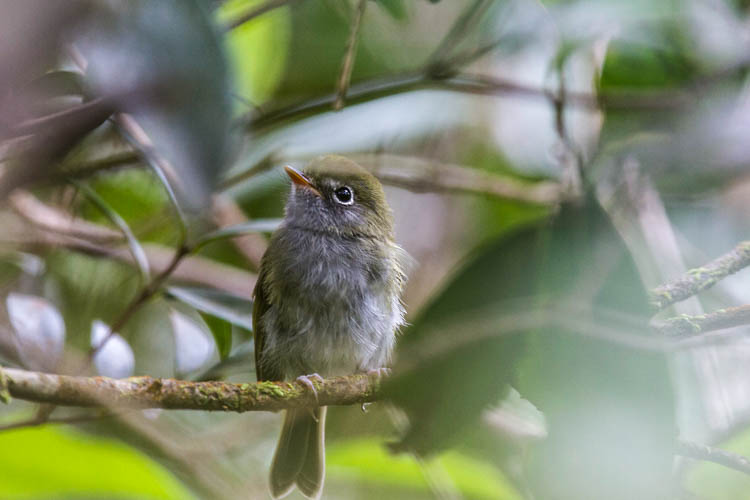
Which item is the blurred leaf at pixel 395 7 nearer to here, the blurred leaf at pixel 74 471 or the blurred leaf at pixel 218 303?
the blurred leaf at pixel 218 303

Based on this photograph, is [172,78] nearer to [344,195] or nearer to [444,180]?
[344,195]

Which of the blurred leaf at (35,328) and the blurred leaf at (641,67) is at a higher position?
the blurred leaf at (641,67)

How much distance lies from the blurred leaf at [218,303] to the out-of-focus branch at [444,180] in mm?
1302

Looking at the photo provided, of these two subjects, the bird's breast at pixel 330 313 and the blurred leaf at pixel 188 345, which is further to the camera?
the bird's breast at pixel 330 313

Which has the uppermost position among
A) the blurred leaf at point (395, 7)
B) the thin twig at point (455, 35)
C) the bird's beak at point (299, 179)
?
the thin twig at point (455, 35)

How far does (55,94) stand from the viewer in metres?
2.22

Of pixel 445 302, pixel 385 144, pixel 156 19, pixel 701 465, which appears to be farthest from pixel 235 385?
pixel 385 144

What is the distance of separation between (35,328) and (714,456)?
2.06 m

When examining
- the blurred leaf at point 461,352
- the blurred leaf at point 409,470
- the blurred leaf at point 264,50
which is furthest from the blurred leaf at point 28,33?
the blurred leaf at point 264,50

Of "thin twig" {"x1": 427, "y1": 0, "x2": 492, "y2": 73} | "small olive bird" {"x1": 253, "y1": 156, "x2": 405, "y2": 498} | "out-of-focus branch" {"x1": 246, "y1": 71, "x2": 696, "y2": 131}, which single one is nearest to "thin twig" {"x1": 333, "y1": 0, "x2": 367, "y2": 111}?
"out-of-focus branch" {"x1": 246, "y1": 71, "x2": 696, "y2": 131}

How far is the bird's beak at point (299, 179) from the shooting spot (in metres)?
3.44

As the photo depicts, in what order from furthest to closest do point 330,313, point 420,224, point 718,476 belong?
point 420,224 < point 330,313 < point 718,476

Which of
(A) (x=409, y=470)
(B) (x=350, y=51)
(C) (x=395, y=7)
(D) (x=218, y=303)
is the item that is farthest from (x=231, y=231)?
(A) (x=409, y=470)

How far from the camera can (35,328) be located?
2.61m
